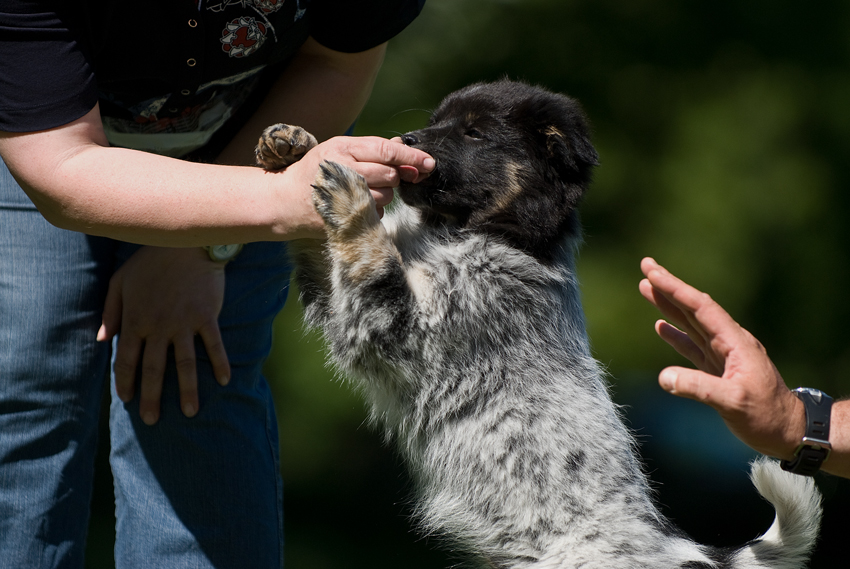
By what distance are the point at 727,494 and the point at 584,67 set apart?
11.1 ft

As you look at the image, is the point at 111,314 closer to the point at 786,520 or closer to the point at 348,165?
the point at 348,165

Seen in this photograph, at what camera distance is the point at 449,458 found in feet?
8.86

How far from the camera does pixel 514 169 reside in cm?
272

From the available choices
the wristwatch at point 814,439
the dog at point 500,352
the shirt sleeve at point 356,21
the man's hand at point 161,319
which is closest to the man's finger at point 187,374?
the man's hand at point 161,319

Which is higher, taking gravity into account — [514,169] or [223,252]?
[514,169]

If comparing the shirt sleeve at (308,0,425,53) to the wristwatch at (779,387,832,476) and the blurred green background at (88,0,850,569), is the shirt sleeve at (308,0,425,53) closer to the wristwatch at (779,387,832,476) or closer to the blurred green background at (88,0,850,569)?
the wristwatch at (779,387,832,476)

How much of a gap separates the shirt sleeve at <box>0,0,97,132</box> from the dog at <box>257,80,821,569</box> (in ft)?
2.20

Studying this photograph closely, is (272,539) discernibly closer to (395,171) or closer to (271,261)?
(271,261)

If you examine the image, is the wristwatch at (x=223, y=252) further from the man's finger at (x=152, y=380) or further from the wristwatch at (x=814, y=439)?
the wristwatch at (x=814, y=439)

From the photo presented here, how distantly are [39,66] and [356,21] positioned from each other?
3.28 ft

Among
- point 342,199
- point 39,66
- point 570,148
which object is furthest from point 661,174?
point 39,66

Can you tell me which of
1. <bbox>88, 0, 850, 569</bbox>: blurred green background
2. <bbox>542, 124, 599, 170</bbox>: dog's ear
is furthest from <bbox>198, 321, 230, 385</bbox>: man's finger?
<bbox>88, 0, 850, 569</bbox>: blurred green background

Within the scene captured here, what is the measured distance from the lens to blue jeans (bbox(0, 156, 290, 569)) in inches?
95.0

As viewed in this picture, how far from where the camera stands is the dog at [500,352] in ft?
8.13
